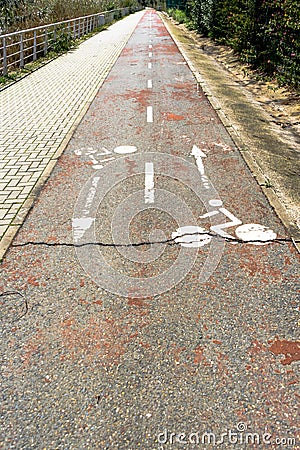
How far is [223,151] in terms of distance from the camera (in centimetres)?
815

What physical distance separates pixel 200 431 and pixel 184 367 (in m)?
0.55

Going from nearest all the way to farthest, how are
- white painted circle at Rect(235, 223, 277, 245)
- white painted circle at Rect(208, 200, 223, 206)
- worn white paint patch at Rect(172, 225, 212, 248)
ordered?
worn white paint patch at Rect(172, 225, 212, 248) < white painted circle at Rect(235, 223, 277, 245) < white painted circle at Rect(208, 200, 223, 206)

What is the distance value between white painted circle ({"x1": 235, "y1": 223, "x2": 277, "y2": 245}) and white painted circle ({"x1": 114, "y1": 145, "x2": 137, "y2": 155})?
11.1 ft

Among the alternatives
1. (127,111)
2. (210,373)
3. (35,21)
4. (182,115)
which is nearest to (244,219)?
(210,373)

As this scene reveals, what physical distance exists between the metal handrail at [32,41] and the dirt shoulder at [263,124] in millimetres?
6519

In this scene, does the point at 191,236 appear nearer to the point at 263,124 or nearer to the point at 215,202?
the point at 215,202

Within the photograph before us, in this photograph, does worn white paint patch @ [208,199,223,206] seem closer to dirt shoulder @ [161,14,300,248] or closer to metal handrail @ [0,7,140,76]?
dirt shoulder @ [161,14,300,248]

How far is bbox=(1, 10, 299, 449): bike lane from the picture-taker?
2.90 metres

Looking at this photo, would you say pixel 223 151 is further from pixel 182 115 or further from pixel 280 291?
pixel 280 291

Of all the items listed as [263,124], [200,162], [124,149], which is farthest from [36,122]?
[263,124]

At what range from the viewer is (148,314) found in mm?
3850

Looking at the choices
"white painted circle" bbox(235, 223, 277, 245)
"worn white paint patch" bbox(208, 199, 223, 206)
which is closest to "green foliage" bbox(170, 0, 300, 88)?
"worn white paint patch" bbox(208, 199, 223, 206)

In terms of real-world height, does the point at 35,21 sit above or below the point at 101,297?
above

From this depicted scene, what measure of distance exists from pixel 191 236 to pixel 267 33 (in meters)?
12.3
